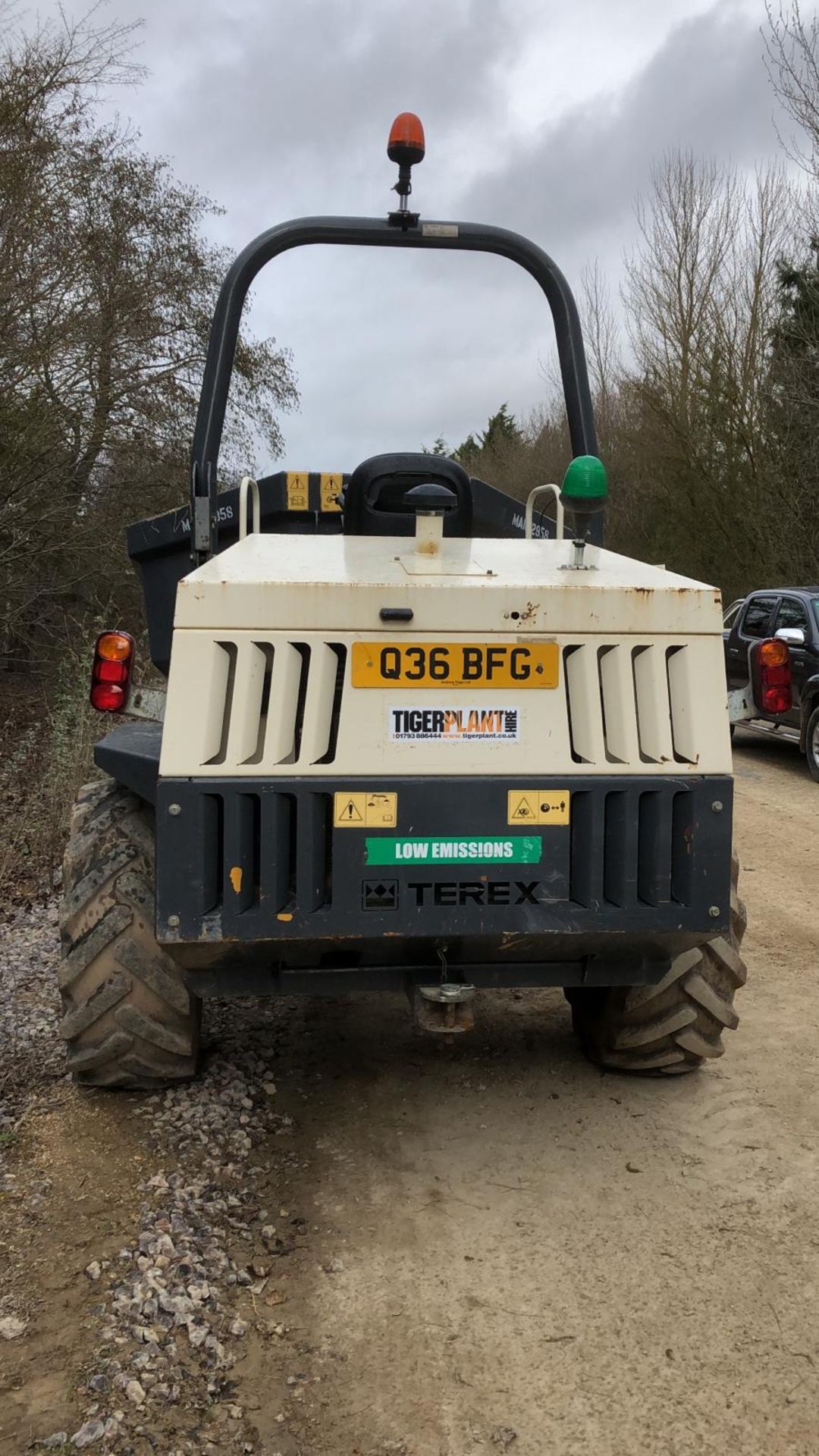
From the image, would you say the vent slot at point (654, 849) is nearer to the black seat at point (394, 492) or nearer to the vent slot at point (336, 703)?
the vent slot at point (336, 703)

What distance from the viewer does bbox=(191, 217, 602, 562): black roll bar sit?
3.87 m

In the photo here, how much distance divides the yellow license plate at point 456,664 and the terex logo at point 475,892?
524mm

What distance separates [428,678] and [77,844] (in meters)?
1.36

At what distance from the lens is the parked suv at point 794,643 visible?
10.4 meters

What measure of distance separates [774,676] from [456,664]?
116 cm

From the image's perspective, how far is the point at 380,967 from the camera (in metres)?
3.23

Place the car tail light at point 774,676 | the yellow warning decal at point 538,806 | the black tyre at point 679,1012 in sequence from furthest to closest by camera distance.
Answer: the black tyre at point 679,1012
the car tail light at point 774,676
the yellow warning decal at point 538,806

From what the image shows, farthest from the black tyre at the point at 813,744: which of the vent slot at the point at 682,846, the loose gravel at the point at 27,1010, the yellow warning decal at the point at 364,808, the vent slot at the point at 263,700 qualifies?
the vent slot at the point at 263,700

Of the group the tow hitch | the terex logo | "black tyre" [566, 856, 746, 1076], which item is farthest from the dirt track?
the terex logo

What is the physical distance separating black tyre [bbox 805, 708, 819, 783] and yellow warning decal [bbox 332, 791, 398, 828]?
833cm

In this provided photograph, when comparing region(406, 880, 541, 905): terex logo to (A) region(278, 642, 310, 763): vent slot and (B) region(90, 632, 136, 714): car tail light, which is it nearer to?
(A) region(278, 642, 310, 763): vent slot

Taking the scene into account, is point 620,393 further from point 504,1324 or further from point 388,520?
point 504,1324

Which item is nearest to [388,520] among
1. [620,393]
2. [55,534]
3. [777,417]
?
[55,534]

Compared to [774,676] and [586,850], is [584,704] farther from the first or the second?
[774,676]
